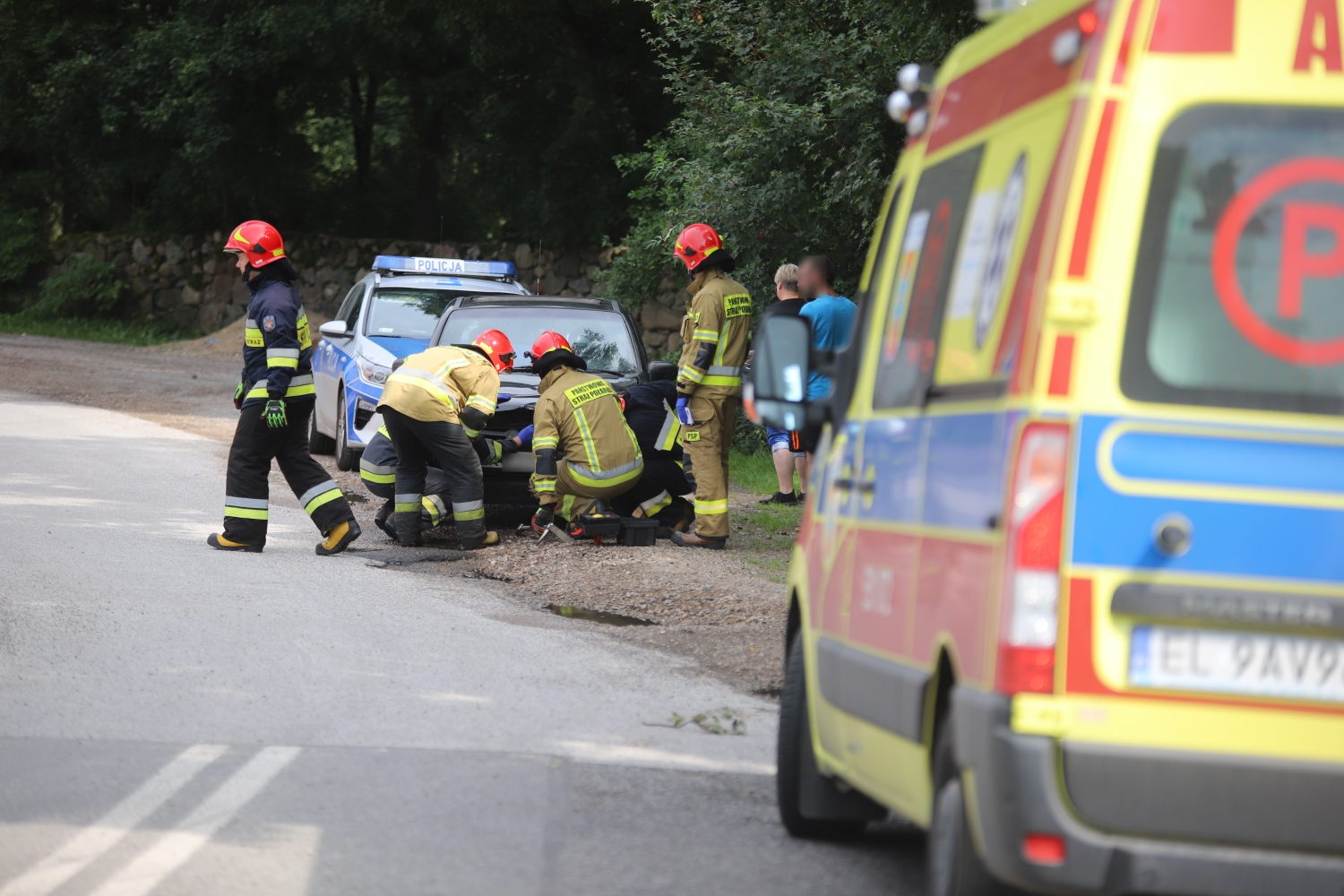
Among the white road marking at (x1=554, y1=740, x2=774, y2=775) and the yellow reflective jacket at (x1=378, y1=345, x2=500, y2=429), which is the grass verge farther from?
the white road marking at (x1=554, y1=740, x2=774, y2=775)

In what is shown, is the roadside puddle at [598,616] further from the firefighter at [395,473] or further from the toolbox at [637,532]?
the firefighter at [395,473]

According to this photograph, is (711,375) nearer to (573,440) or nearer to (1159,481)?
(573,440)

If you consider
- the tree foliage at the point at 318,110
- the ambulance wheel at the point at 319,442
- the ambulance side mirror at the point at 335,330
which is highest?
the tree foliage at the point at 318,110

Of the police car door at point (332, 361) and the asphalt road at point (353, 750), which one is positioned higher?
the police car door at point (332, 361)

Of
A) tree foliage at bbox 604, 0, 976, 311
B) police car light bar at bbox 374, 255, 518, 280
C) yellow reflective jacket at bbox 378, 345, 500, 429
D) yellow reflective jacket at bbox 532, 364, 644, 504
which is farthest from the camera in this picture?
police car light bar at bbox 374, 255, 518, 280

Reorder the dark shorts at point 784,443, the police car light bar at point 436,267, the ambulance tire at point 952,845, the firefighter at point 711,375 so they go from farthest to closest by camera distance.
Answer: the police car light bar at point 436,267, the dark shorts at point 784,443, the firefighter at point 711,375, the ambulance tire at point 952,845

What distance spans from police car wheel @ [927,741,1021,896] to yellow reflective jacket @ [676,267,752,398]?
25.7 ft

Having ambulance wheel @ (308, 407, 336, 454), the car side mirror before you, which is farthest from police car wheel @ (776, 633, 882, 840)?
ambulance wheel @ (308, 407, 336, 454)

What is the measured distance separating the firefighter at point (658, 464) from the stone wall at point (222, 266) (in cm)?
1814

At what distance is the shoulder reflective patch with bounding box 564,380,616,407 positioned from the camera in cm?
1080

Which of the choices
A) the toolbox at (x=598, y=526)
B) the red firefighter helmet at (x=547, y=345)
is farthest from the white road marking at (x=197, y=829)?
the red firefighter helmet at (x=547, y=345)

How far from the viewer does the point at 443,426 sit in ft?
34.7

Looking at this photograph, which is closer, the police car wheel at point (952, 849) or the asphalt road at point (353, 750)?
the police car wheel at point (952, 849)

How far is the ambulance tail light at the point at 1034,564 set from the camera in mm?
2996
